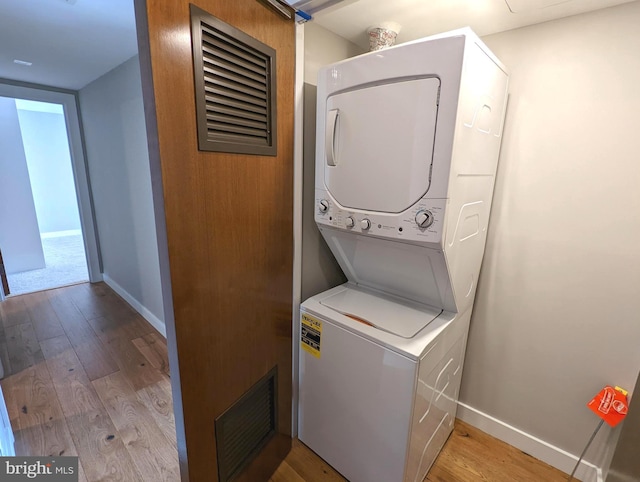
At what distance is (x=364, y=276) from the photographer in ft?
5.21

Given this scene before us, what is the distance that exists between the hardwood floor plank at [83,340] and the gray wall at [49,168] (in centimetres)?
327

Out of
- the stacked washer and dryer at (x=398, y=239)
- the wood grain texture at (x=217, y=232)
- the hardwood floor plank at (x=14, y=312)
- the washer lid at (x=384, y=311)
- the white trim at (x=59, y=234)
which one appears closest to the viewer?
the wood grain texture at (x=217, y=232)

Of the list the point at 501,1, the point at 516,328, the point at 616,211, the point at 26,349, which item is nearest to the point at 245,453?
the point at 516,328

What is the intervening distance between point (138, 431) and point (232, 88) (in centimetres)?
193

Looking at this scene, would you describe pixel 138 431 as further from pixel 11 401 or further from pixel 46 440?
pixel 11 401

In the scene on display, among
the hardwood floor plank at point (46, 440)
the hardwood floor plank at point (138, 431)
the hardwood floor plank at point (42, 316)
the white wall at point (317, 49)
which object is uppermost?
the white wall at point (317, 49)

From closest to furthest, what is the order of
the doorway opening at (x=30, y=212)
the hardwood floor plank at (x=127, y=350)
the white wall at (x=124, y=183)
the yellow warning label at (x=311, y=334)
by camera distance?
the yellow warning label at (x=311, y=334) < the hardwood floor plank at (x=127, y=350) < the white wall at (x=124, y=183) < the doorway opening at (x=30, y=212)

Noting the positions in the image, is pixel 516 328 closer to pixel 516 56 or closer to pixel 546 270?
pixel 546 270

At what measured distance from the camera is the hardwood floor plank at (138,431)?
5.04 ft

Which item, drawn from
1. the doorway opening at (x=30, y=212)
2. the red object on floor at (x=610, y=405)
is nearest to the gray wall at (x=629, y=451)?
the red object on floor at (x=610, y=405)

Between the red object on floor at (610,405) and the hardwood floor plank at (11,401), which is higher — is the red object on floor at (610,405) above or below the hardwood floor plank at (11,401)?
above

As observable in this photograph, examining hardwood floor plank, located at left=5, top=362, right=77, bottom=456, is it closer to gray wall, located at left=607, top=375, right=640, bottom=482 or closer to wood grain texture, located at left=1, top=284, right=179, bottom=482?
wood grain texture, located at left=1, top=284, right=179, bottom=482

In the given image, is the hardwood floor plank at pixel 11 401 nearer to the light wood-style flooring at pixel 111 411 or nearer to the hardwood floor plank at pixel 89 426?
the light wood-style flooring at pixel 111 411

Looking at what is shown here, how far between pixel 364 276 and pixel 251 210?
72 centimetres
